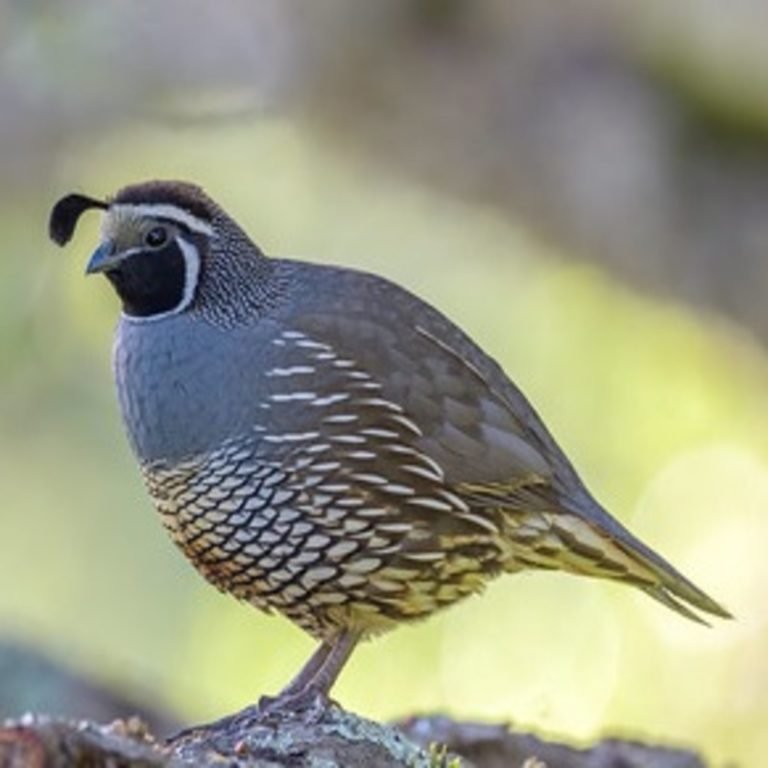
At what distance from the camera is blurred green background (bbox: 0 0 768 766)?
7.75 metres

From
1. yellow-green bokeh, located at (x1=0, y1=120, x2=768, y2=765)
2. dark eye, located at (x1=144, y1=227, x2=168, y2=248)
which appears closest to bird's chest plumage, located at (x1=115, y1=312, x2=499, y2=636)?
dark eye, located at (x1=144, y1=227, x2=168, y2=248)

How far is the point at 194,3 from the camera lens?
793 cm

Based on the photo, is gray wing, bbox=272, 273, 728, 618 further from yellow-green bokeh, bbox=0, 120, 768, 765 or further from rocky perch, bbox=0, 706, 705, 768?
yellow-green bokeh, bbox=0, 120, 768, 765

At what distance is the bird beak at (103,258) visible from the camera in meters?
4.69

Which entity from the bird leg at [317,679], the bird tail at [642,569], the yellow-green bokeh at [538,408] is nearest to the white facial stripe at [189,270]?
the bird leg at [317,679]

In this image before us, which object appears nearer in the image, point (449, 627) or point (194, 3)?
point (194, 3)

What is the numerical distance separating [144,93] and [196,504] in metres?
3.73

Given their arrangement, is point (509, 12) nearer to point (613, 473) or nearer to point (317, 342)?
point (613, 473)

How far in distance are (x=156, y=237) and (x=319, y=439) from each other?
1.56 feet

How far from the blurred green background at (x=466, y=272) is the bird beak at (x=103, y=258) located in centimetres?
155

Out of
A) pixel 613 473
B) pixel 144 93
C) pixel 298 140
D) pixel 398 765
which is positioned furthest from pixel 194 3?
pixel 398 765

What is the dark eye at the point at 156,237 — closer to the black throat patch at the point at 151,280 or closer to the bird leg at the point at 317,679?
the black throat patch at the point at 151,280

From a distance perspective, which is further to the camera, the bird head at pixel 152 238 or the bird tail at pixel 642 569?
the bird tail at pixel 642 569

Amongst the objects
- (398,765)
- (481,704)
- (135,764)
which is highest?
(481,704)
